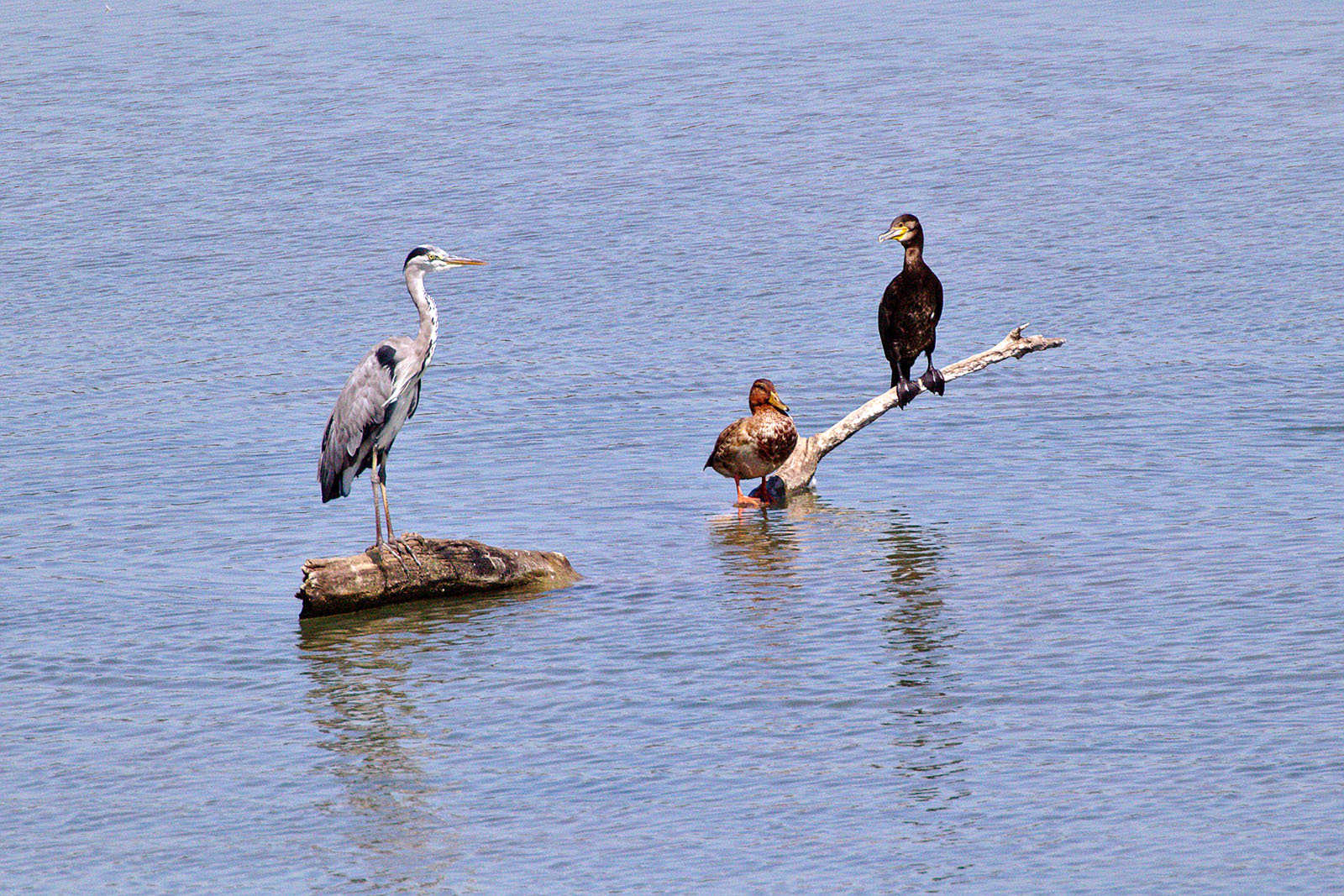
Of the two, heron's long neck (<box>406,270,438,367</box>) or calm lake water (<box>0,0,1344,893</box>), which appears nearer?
calm lake water (<box>0,0,1344,893</box>)

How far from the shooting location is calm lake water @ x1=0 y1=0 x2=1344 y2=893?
10977mm

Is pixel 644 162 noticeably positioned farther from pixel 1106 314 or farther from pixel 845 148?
pixel 1106 314

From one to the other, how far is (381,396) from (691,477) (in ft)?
18.2

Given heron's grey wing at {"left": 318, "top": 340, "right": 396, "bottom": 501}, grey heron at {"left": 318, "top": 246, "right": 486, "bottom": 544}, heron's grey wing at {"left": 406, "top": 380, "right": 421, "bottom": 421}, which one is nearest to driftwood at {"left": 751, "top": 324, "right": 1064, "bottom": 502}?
heron's grey wing at {"left": 406, "top": 380, "right": 421, "bottom": 421}

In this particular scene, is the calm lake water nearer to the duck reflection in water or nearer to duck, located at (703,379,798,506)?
the duck reflection in water

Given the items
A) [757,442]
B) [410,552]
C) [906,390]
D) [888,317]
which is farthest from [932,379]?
[410,552]

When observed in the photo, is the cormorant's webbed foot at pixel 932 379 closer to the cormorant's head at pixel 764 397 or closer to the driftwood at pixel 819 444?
the driftwood at pixel 819 444

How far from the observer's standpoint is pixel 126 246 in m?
34.2

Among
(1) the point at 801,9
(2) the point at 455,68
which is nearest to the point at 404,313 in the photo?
(2) the point at 455,68

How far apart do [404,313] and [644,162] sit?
9932 mm

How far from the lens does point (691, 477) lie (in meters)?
19.7

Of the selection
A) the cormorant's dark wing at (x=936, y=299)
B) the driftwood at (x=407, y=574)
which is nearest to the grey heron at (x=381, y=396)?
the driftwood at (x=407, y=574)

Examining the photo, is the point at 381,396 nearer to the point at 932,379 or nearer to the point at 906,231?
the point at 906,231

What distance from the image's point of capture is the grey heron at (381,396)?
14.8m
